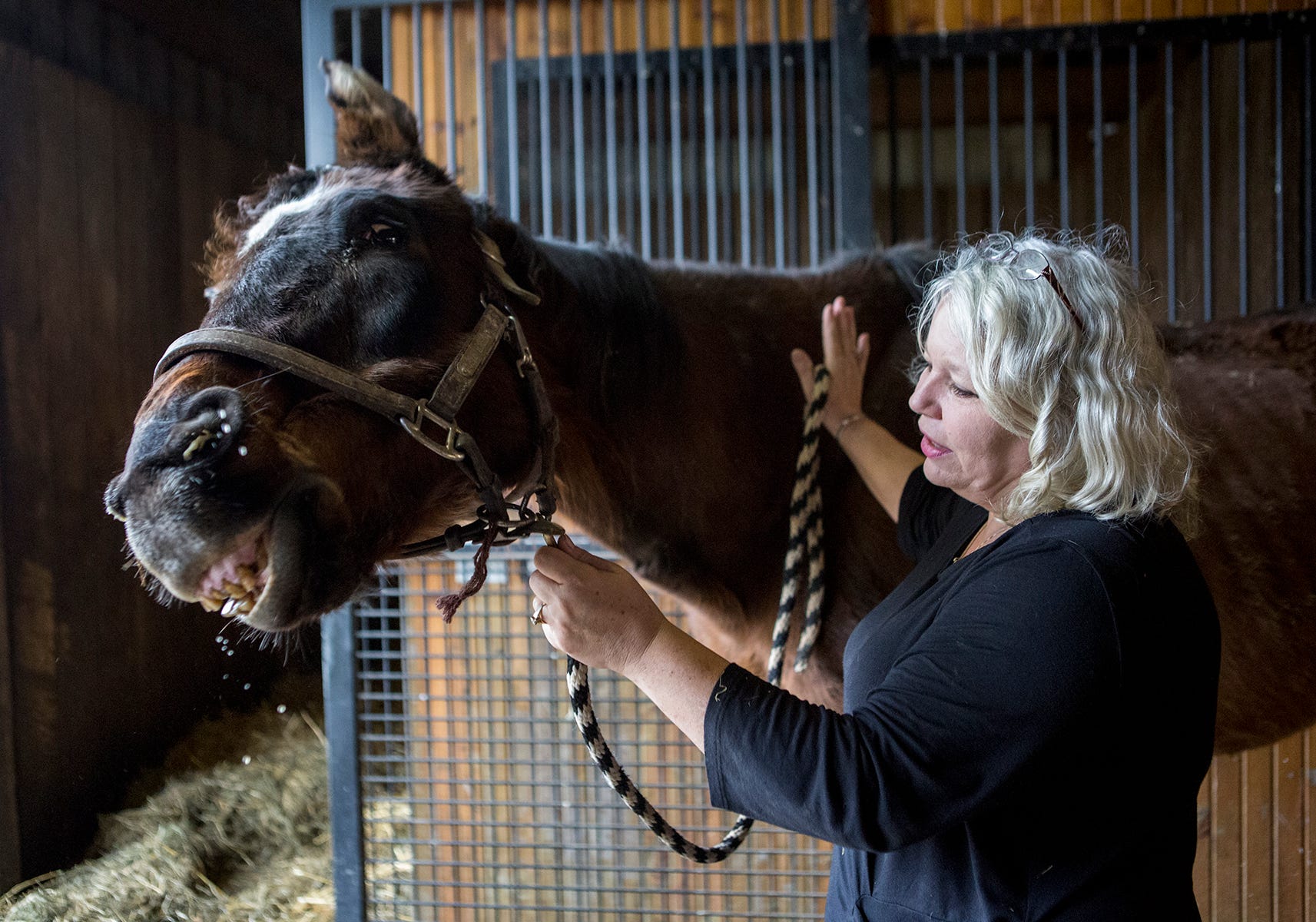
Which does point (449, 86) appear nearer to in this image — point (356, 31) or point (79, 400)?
point (356, 31)

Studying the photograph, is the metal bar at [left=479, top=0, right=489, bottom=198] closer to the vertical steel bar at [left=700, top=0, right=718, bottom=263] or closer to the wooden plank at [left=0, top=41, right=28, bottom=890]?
the vertical steel bar at [left=700, top=0, right=718, bottom=263]

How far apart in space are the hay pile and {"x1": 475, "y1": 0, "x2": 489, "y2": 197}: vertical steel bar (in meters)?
2.10

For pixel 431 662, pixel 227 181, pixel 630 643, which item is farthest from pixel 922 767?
pixel 227 181

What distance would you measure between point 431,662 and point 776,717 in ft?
7.48

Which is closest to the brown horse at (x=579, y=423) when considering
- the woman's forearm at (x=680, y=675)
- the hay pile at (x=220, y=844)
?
the woman's forearm at (x=680, y=675)

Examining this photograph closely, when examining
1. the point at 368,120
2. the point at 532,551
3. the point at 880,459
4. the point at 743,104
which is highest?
the point at 743,104

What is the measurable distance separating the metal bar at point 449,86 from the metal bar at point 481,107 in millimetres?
41

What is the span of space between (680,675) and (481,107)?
2361 millimetres

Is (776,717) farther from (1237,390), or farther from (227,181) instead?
(227,181)

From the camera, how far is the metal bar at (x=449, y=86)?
274 centimetres

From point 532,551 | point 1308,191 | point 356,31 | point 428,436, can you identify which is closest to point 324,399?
point 428,436

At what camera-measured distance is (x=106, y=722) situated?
254cm

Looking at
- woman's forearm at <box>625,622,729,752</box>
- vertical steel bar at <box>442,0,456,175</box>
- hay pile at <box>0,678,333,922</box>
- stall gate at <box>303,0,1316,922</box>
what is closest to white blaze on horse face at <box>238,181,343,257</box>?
woman's forearm at <box>625,622,729,752</box>

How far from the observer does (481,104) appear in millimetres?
2812
